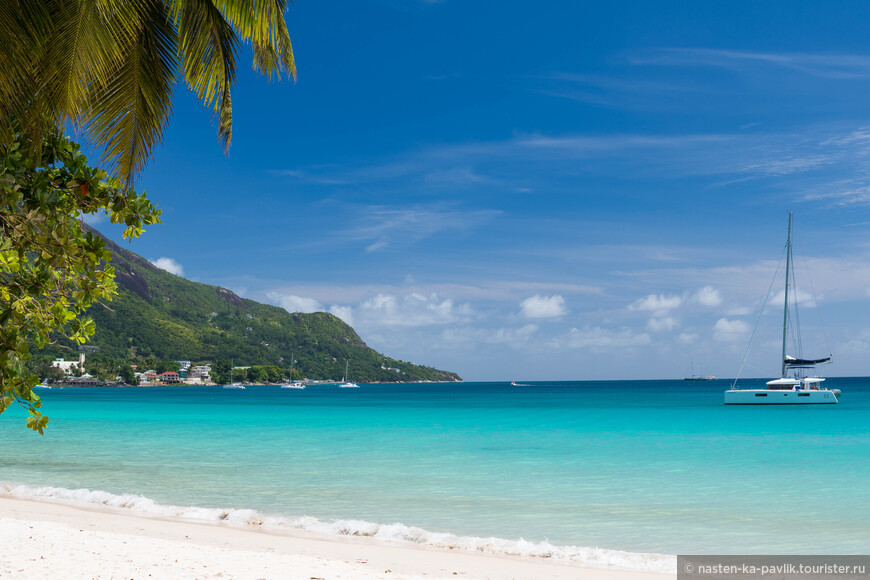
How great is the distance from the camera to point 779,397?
47.2 meters

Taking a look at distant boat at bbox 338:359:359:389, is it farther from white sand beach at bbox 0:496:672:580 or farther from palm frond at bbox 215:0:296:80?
palm frond at bbox 215:0:296:80

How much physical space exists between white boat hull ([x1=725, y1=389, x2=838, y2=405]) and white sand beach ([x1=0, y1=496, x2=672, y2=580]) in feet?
152

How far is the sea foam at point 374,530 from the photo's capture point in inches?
316

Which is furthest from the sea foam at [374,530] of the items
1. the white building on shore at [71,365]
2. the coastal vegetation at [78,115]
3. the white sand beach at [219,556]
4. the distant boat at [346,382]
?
the distant boat at [346,382]

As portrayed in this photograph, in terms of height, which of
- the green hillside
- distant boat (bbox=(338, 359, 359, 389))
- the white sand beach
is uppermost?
the green hillside

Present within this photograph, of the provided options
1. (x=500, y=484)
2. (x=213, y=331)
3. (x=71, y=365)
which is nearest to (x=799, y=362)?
(x=500, y=484)

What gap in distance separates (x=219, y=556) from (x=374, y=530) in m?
2.86

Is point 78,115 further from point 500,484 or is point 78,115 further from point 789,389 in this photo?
point 789,389

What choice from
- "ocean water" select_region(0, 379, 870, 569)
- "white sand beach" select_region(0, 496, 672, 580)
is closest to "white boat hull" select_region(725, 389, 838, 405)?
"ocean water" select_region(0, 379, 870, 569)

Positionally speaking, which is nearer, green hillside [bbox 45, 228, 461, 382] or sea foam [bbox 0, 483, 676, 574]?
sea foam [bbox 0, 483, 676, 574]

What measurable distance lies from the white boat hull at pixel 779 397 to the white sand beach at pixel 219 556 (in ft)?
152

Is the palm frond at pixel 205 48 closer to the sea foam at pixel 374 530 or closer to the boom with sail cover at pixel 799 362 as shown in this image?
the sea foam at pixel 374 530

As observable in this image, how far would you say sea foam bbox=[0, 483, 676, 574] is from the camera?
804 cm

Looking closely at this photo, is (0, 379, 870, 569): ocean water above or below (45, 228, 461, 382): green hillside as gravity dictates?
below
